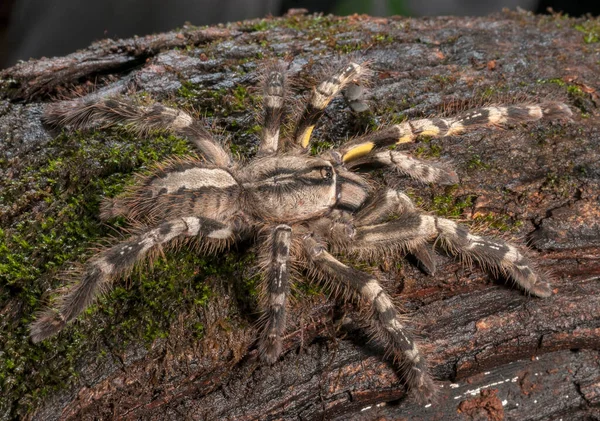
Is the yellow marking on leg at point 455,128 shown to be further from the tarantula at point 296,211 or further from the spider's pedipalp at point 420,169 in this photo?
the spider's pedipalp at point 420,169

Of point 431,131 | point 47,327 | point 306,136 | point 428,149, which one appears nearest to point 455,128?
point 431,131

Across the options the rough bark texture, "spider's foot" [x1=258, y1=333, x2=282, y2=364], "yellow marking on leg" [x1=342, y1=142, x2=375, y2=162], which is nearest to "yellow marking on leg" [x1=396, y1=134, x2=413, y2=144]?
"yellow marking on leg" [x1=342, y1=142, x2=375, y2=162]

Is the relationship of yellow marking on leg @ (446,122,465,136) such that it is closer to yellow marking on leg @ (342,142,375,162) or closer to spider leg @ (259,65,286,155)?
yellow marking on leg @ (342,142,375,162)

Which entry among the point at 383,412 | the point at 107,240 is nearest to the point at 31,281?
the point at 107,240

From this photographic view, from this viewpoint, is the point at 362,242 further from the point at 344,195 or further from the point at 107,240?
the point at 107,240

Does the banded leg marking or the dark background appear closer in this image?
the banded leg marking

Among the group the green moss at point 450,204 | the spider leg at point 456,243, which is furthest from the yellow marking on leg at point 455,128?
the spider leg at point 456,243
